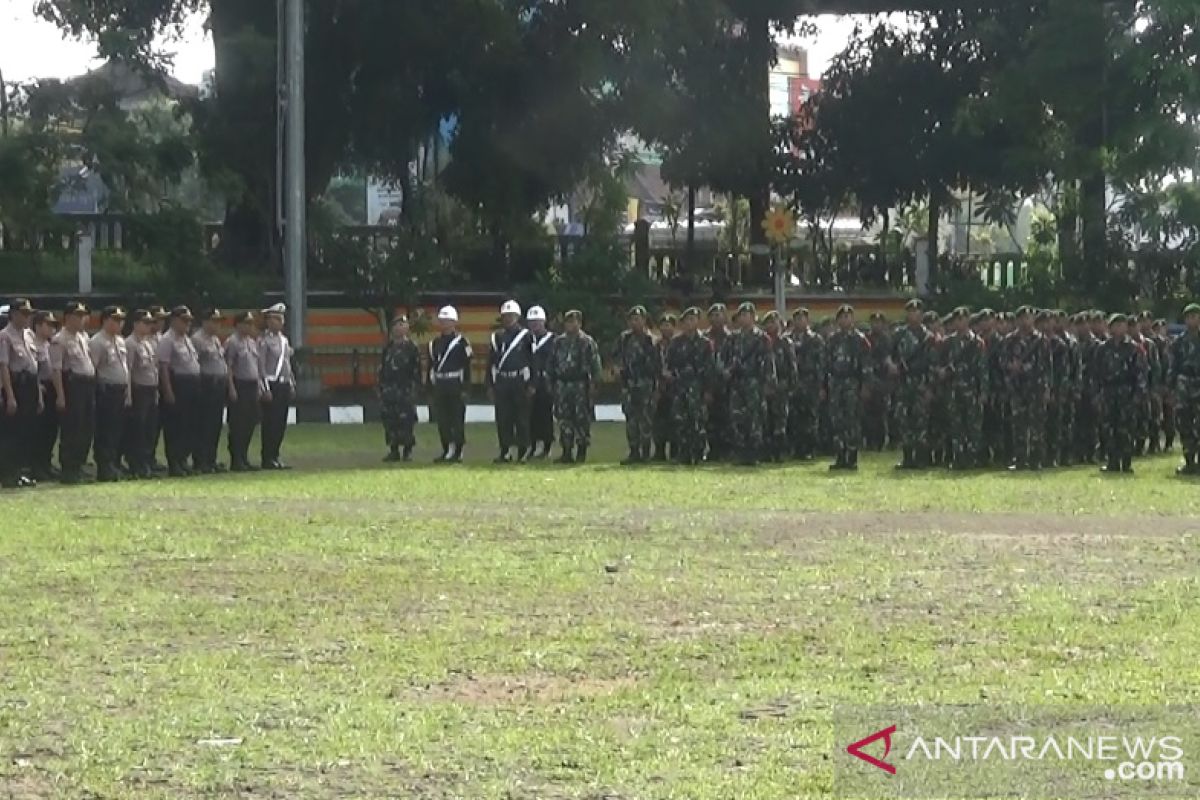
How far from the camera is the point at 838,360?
2653 centimetres

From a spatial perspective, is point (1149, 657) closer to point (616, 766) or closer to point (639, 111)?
point (616, 766)

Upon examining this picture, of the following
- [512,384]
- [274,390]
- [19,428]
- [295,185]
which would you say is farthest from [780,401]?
[295,185]

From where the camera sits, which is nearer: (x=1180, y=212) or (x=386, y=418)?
(x=386, y=418)

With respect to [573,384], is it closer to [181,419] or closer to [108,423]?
[181,419]

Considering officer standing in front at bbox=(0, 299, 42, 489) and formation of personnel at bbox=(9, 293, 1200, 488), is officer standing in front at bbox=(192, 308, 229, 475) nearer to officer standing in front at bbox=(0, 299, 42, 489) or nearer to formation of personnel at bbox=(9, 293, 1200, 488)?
formation of personnel at bbox=(9, 293, 1200, 488)

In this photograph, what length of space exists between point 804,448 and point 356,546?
11504mm

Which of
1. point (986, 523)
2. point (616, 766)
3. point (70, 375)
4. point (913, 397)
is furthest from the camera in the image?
point (913, 397)

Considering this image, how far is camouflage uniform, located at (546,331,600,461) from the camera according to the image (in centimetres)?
2667

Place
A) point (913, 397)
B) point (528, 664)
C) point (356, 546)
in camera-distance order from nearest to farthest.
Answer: point (528, 664) < point (356, 546) < point (913, 397)

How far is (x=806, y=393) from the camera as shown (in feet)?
89.6

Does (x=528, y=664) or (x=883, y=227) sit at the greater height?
(x=883, y=227)

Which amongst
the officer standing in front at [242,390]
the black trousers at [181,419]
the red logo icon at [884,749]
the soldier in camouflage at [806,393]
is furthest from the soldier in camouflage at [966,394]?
the red logo icon at [884,749]

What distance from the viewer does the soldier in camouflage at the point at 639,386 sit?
2689 centimetres

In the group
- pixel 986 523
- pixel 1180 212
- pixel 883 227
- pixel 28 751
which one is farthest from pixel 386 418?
pixel 883 227
